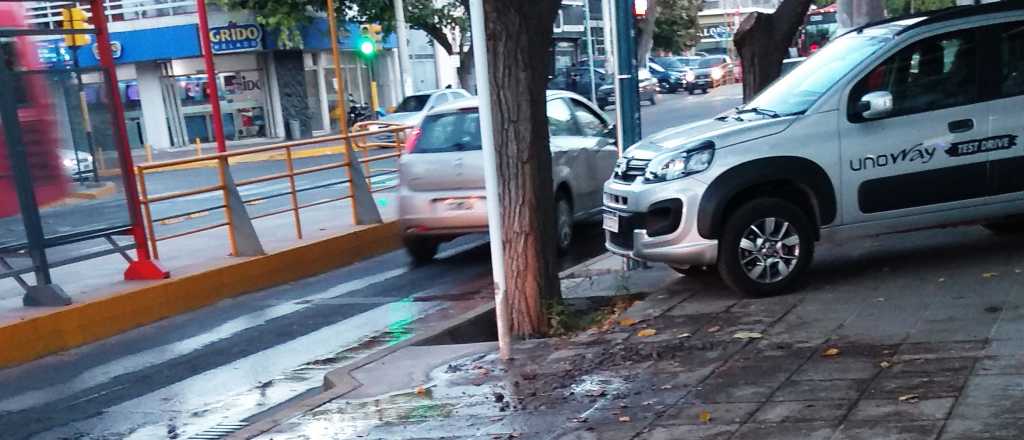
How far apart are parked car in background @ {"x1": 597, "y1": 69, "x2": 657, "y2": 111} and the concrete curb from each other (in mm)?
34538

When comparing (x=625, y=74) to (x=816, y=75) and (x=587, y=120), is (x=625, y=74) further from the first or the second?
(x=587, y=120)

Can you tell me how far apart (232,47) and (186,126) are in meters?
3.66

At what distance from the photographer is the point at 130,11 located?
3906cm

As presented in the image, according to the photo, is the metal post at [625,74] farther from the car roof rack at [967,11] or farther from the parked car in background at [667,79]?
the parked car in background at [667,79]

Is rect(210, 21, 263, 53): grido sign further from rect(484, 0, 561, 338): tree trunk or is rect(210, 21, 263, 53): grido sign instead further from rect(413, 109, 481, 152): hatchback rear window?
rect(484, 0, 561, 338): tree trunk

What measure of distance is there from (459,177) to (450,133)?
0.54m

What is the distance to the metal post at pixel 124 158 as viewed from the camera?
1044 centimetres

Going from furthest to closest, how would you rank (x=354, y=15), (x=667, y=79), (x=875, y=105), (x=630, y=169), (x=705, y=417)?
(x=667, y=79) < (x=354, y=15) < (x=630, y=169) < (x=875, y=105) < (x=705, y=417)

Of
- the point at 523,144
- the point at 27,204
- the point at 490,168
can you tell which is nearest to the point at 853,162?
the point at 523,144

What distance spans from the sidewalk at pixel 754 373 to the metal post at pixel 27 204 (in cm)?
374

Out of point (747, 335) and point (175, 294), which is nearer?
point (747, 335)

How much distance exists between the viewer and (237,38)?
126 ft

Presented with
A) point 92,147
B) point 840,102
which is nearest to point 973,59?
point 840,102

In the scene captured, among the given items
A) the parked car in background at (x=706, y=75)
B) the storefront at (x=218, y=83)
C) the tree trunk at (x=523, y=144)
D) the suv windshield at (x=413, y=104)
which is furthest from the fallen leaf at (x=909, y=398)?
the parked car in background at (x=706, y=75)
